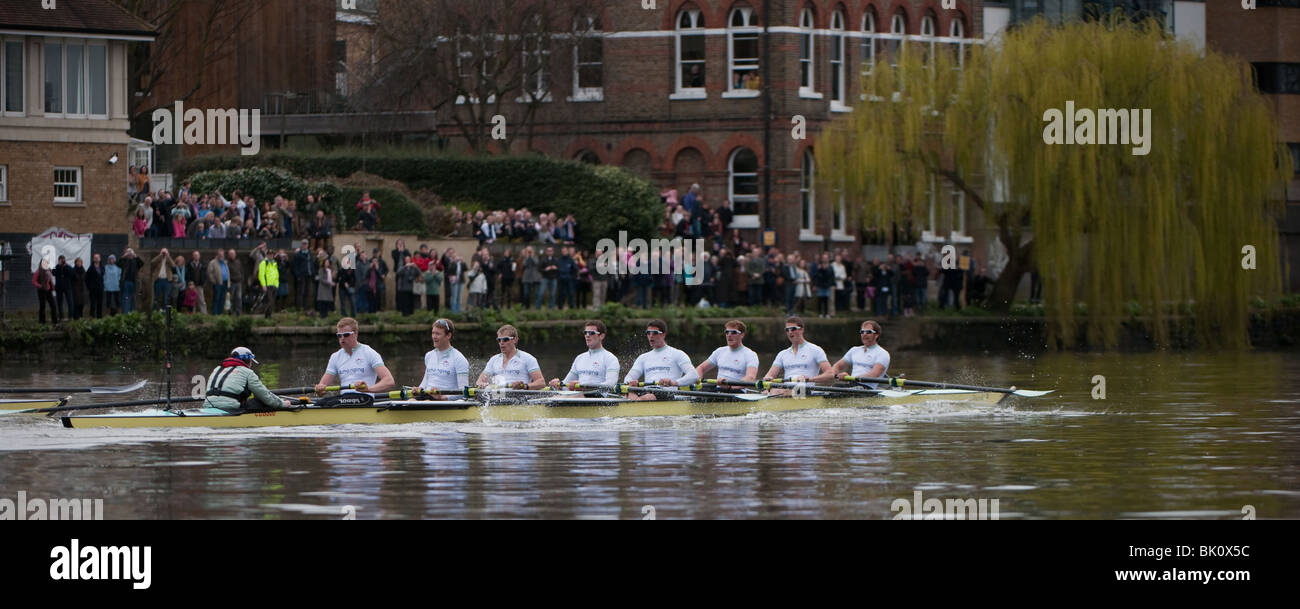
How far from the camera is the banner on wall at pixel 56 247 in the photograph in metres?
44.4

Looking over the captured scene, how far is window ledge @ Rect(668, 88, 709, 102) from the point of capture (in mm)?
58969

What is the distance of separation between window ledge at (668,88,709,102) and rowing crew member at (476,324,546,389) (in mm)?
31946

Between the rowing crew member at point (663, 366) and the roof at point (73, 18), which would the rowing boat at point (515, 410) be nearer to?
the rowing crew member at point (663, 366)

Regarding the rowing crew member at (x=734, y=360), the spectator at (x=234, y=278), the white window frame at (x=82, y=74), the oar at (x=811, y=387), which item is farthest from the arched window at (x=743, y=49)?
the oar at (x=811, y=387)

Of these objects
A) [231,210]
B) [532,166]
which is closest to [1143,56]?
[532,166]

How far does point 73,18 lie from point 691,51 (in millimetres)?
19631

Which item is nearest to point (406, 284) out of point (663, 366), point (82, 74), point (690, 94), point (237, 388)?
point (82, 74)

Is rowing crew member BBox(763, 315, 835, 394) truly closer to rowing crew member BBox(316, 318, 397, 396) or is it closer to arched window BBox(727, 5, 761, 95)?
rowing crew member BBox(316, 318, 397, 396)

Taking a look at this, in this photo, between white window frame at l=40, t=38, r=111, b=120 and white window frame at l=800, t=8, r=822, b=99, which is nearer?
white window frame at l=40, t=38, r=111, b=120

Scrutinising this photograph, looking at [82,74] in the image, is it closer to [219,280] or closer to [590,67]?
[219,280]

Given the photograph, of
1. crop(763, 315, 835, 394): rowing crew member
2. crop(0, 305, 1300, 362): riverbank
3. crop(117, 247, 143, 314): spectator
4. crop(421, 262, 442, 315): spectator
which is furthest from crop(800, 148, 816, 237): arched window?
crop(763, 315, 835, 394): rowing crew member

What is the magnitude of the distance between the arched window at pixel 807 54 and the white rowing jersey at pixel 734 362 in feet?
101

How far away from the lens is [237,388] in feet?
80.9
